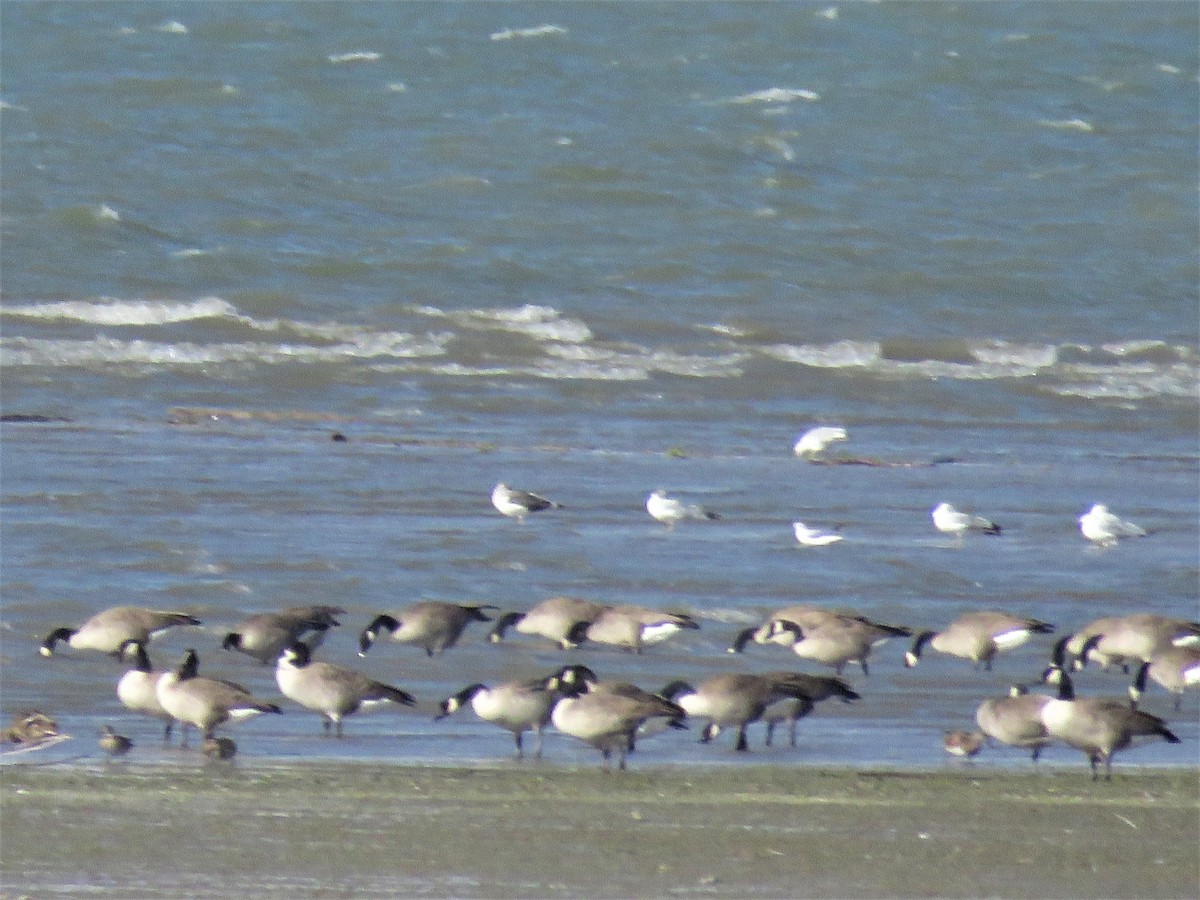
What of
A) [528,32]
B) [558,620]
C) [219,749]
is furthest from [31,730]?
[528,32]

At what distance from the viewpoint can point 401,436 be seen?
14477 mm

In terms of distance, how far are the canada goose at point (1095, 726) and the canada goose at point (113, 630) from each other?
331cm

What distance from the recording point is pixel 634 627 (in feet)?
27.5

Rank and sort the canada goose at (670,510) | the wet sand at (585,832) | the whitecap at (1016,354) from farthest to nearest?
1. the whitecap at (1016,354)
2. the canada goose at (670,510)
3. the wet sand at (585,832)

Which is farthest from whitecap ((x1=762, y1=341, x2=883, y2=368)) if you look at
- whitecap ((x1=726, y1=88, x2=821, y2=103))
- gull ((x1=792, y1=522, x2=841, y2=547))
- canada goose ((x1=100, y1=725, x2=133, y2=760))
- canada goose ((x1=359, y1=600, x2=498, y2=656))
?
whitecap ((x1=726, y1=88, x2=821, y2=103))

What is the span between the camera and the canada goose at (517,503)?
11258mm

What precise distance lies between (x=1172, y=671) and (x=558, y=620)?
2.38m

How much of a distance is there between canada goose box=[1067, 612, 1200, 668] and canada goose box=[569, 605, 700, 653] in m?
1.51

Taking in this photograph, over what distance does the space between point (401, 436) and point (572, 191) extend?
46.3 feet

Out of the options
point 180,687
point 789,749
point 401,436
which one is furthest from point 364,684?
point 401,436

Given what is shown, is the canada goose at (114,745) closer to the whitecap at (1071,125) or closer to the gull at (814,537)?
the gull at (814,537)

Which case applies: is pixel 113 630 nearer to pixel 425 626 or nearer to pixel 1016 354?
pixel 425 626

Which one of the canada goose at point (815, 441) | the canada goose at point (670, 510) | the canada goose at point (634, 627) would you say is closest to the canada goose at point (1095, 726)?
the canada goose at point (634, 627)

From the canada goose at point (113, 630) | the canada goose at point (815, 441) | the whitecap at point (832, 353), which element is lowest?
the whitecap at point (832, 353)
